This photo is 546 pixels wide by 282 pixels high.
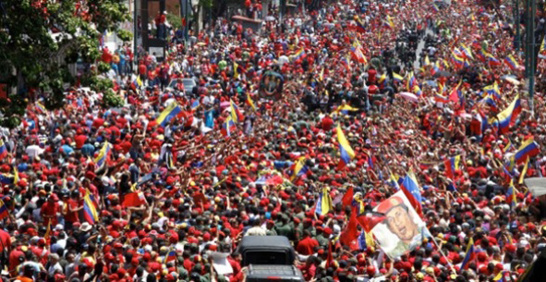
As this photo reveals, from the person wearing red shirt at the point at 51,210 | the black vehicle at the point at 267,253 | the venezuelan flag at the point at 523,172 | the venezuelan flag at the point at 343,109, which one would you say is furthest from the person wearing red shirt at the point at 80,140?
the black vehicle at the point at 267,253

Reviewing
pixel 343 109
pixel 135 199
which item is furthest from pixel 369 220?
pixel 343 109

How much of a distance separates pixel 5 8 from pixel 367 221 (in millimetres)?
5921

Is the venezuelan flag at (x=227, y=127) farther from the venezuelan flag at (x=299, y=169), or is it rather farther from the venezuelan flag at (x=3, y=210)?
the venezuelan flag at (x=3, y=210)

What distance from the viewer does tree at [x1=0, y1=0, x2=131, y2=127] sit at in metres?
19.4

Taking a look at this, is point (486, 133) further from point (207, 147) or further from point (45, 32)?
point (45, 32)

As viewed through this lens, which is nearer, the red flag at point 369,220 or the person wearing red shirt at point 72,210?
the red flag at point 369,220

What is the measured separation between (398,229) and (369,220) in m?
0.74

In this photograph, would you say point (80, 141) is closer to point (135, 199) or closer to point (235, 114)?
point (235, 114)

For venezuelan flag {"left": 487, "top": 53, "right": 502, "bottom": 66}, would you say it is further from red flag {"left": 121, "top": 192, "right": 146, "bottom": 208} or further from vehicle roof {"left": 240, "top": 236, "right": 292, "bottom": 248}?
vehicle roof {"left": 240, "top": 236, "right": 292, "bottom": 248}

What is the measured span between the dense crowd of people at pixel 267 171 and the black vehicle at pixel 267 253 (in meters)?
0.19

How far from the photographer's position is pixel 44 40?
19.6 metres

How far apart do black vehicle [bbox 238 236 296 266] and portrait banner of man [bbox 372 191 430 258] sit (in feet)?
3.49

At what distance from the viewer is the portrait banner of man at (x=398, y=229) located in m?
16.5

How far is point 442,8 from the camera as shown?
81.6m
